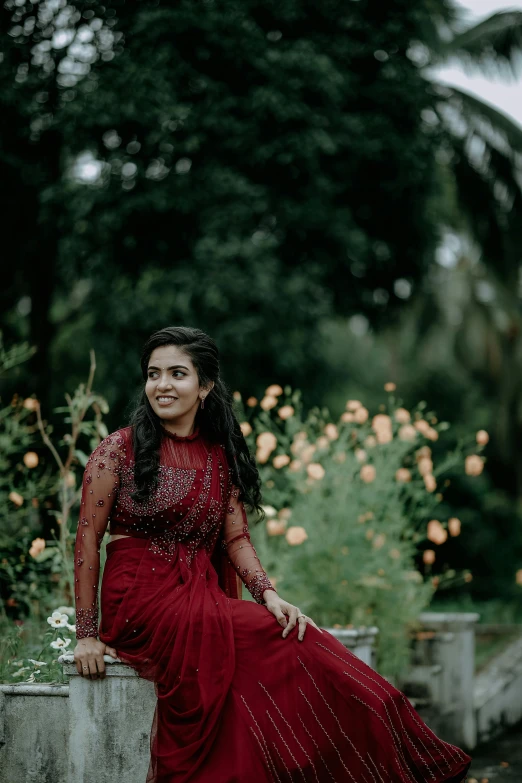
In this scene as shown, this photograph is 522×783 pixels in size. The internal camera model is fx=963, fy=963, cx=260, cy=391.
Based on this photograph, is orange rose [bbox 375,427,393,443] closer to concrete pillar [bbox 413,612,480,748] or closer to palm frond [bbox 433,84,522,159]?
concrete pillar [bbox 413,612,480,748]

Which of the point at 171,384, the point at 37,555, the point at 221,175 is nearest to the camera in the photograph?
the point at 171,384

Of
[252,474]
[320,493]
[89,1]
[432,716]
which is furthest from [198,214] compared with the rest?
[252,474]

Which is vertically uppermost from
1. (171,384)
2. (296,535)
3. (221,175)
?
(221,175)

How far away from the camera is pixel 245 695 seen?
2824 mm

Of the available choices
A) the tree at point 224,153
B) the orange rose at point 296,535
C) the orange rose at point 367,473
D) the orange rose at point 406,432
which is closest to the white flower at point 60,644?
the orange rose at point 296,535

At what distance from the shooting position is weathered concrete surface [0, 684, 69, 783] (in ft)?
10.5

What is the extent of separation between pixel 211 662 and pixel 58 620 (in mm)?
903

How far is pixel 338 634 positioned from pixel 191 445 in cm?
155

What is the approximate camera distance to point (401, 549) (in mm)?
5508

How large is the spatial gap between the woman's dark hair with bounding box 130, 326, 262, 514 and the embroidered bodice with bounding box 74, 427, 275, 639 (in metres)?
0.03

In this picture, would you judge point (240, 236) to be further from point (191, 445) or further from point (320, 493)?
point (191, 445)

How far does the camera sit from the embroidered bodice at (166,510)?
2.95m

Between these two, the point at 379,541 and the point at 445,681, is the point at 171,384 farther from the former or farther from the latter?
the point at 445,681

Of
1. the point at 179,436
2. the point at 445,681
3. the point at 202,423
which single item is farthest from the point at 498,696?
the point at 179,436
